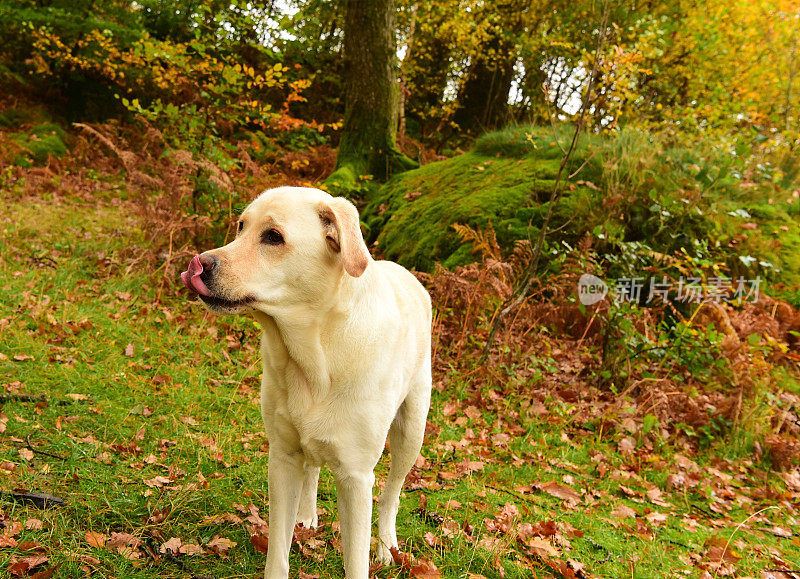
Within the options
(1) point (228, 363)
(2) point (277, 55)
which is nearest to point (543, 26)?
(2) point (277, 55)

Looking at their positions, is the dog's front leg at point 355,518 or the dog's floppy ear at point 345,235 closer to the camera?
the dog's floppy ear at point 345,235

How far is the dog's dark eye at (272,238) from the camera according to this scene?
2.31 metres

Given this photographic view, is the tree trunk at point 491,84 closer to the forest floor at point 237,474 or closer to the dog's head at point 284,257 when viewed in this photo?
the forest floor at point 237,474

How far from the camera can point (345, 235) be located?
7.45 feet

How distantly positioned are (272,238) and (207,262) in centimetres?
27

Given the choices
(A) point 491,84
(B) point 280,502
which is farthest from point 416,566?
(A) point 491,84

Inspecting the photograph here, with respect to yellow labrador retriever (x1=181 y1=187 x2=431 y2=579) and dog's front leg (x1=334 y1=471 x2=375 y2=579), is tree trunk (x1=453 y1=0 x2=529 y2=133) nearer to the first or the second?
yellow labrador retriever (x1=181 y1=187 x2=431 y2=579)

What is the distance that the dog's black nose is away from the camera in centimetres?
217

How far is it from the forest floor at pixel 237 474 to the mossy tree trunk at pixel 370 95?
413 centimetres

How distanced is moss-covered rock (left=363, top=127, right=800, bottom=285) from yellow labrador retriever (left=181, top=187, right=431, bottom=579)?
4.32 m

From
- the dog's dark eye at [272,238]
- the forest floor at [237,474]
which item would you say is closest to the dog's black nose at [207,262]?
the dog's dark eye at [272,238]

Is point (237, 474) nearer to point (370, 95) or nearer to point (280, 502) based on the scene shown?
point (280, 502)

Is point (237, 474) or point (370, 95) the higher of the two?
point (370, 95)

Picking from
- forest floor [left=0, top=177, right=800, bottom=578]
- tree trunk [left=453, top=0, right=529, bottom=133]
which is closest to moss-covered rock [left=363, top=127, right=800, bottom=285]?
forest floor [left=0, top=177, right=800, bottom=578]
